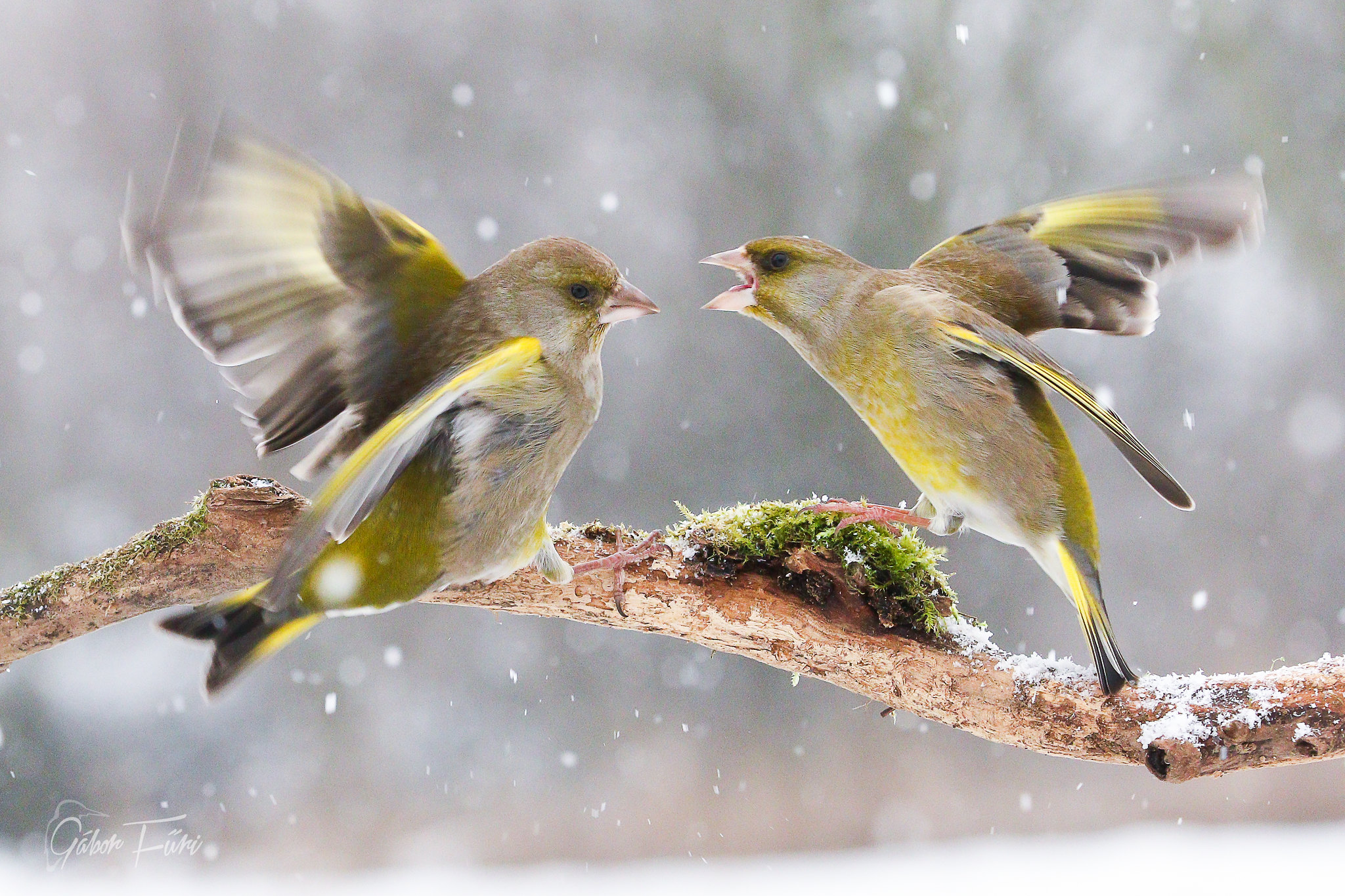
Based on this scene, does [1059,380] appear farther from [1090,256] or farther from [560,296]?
[560,296]

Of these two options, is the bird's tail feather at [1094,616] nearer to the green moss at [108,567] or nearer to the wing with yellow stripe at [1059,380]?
the wing with yellow stripe at [1059,380]

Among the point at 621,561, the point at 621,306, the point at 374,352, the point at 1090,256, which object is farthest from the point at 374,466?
the point at 1090,256

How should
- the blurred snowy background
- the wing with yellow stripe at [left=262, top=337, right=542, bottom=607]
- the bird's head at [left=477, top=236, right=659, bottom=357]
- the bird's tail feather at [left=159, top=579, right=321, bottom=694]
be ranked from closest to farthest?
the wing with yellow stripe at [left=262, top=337, right=542, bottom=607], the bird's tail feather at [left=159, top=579, right=321, bottom=694], the bird's head at [left=477, top=236, right=659, bottom=357], the blurred snowy background

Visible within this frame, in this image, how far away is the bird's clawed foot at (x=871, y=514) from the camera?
1.78 meters

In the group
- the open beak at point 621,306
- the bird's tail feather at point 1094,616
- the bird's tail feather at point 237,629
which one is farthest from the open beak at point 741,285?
the bird's tail feather at point 237,629

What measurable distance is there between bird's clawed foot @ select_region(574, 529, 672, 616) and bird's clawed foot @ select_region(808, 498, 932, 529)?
0.30 metres

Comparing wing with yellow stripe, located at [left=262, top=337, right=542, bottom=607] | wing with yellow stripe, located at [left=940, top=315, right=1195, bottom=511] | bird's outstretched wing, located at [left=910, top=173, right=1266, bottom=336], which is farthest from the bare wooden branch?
Result: bird's outstretched wing, located at [left=910, top=173, right=1266, bottom=336]

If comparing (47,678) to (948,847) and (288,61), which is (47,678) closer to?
(288,61)

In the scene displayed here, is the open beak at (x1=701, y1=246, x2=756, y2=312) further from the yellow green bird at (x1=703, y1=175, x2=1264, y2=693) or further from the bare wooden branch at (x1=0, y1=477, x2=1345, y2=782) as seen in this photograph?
the bare wooden branch at (x1=0, y1=477, x2=1345, y2=782)

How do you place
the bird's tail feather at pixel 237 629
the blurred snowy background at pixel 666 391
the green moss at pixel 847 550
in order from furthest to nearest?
the blurred snowy background at pixel 666 391
the green moss at pixel 847 550
the bird's tail feather at pixel 237 629

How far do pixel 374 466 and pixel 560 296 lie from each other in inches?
19.7

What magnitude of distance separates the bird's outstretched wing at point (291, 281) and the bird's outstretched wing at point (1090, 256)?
97cm

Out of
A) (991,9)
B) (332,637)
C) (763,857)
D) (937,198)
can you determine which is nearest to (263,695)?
(332,637)

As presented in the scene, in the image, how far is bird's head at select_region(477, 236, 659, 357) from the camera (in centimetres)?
→ 156
